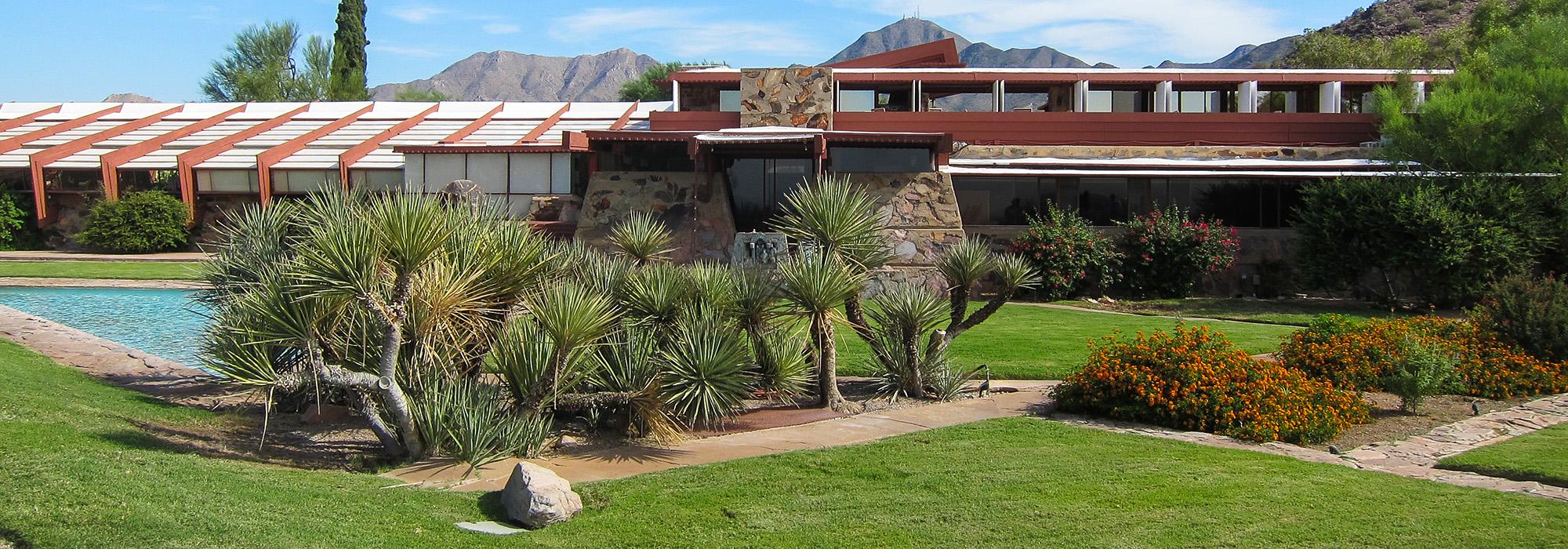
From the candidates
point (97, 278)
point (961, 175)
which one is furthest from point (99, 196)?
point (961, 175)

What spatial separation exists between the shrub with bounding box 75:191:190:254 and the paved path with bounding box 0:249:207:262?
0.46 metres

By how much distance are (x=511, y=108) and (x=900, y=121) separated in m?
18.7

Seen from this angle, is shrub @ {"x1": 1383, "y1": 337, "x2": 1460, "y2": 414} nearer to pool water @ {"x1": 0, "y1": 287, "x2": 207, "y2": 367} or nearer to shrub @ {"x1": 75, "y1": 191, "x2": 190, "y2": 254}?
pool water @ {"x1": 0, "y1": 287, "x2": 207, "y2": 367}

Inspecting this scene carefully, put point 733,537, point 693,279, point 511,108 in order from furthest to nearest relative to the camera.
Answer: point 511,108 → point 693,279 → point 733,537

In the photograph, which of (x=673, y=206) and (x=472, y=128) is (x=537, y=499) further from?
(x=472, y=128)

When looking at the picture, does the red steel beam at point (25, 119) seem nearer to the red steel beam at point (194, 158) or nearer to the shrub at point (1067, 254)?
the red steel beam at point (194, 158)

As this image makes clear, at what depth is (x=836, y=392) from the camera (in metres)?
11.1

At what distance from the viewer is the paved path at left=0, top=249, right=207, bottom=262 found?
2873 centimetres

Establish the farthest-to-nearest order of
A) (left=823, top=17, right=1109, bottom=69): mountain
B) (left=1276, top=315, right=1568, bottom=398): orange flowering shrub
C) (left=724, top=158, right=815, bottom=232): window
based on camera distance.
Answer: (left=823, top=17, right=1109, bottom=69): mountain, (left=724, top=158, right=815, bottom=232): window, (left=1276, top=315, right=1568, bottom=398): orange flowering shrub

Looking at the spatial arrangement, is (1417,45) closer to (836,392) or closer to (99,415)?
(836,392)

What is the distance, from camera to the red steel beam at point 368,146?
107ft

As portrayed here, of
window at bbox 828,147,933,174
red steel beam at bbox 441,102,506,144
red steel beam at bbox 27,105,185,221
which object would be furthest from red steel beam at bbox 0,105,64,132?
window at bbox 828,147,933,174

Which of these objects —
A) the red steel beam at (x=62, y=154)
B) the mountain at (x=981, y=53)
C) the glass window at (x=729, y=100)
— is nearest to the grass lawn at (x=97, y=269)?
the red steel beam at (x=62, y=154)

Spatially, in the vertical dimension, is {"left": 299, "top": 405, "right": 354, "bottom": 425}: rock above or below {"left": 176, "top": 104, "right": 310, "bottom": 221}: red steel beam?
below
